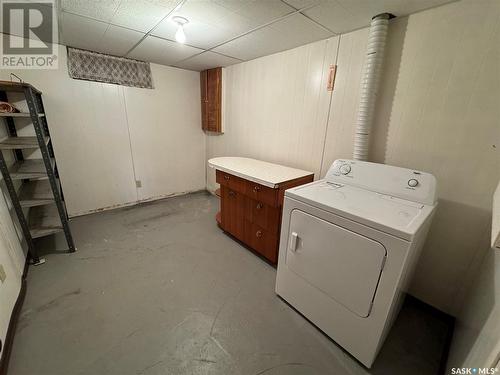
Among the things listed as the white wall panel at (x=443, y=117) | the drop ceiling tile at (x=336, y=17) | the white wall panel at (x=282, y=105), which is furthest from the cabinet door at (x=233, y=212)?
the drop ceiling tile at (x=336, y=17)

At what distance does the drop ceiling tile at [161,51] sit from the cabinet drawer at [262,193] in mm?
1661

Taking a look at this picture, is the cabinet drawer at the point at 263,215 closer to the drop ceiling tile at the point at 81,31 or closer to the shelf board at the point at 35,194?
the shelf board at the point at 35,194

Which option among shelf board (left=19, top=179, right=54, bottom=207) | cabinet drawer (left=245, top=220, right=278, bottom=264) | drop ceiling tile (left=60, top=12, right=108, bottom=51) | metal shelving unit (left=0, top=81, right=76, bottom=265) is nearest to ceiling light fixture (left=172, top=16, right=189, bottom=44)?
drop ceiling tile (left=60, top=12, right=108, bottom=51)

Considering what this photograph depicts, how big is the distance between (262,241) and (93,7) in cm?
229

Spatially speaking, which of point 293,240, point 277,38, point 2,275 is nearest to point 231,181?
point 293,240

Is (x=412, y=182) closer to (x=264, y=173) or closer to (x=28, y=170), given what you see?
(x=264, y=173)

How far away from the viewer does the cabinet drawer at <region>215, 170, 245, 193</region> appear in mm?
2137

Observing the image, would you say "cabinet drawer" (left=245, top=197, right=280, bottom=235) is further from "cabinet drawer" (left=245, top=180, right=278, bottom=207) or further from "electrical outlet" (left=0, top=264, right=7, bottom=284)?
"electrical outlet" (left=0, top=264, right=7, bottom=284)

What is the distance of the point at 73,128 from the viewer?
2613 millimetres

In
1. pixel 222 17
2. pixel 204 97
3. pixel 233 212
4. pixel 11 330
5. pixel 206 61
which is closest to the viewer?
pixel 11 330

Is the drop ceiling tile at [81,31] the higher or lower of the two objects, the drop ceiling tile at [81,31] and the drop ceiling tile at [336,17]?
the lower

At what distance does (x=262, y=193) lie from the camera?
1929mm

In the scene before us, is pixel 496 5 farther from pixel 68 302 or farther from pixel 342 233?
pixel 68 302

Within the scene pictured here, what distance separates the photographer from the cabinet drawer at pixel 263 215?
6.29 ft
